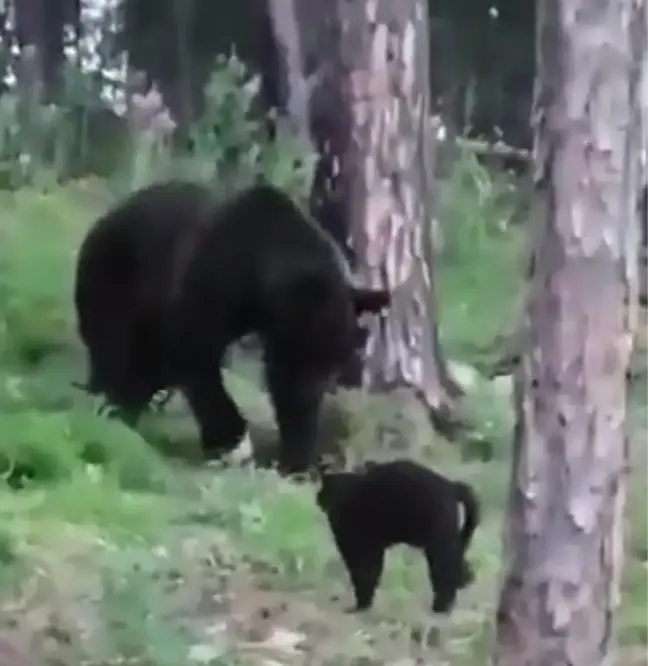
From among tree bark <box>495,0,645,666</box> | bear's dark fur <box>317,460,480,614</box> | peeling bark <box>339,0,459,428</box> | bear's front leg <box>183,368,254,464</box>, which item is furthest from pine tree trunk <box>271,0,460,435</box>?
tree bark <box>495,0,645,666</box>

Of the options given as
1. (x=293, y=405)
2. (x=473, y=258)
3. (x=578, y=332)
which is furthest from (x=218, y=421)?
(x=578, y=332)

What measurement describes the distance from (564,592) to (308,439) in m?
0.46

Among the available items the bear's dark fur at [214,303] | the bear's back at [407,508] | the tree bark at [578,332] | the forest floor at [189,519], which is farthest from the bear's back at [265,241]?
the tree bark at [578,332]

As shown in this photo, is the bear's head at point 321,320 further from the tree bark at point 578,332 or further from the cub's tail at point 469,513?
the tree bark at point 578,332

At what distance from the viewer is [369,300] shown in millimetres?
1690

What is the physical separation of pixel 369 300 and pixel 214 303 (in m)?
0.20

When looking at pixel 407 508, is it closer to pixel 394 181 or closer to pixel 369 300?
pixel 369 300

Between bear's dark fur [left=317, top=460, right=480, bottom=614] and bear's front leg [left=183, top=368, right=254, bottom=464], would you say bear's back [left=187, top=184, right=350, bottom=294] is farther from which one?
bear's dark fur [left=317, top=460, right=480, bottom=614]

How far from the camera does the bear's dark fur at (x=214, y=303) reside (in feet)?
5.60

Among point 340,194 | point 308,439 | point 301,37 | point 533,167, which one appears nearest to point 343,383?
point 308,439

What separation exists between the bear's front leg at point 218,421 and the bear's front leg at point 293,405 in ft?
0.13

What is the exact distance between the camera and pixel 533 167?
128 centimetres

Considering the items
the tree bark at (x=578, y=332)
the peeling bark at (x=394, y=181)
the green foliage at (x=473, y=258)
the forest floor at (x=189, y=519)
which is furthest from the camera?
the peeling bark at (x=394, y=181)

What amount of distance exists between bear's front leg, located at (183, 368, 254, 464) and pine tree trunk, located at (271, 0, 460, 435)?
13 centimetres
